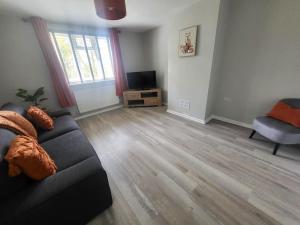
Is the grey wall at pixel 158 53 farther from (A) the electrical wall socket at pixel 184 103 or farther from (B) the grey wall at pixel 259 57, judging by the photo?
(B) the grey wall at pixel 259 57

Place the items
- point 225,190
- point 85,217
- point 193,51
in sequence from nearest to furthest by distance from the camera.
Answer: point 85,217
point 225,190
point 193,51

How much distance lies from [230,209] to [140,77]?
366 cm

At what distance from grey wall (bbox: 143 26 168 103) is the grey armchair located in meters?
2.62

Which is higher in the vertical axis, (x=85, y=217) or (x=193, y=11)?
(x=193, y=11)

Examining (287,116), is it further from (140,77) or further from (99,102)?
(99,102)

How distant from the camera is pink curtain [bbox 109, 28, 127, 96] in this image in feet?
12.0

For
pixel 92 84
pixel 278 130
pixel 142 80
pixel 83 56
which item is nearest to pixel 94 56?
pixel 83 56

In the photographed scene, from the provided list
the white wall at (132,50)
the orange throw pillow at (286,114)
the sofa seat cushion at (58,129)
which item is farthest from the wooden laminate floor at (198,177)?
the white wall at (132,50)

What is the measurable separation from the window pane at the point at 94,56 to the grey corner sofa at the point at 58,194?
2.89 metres

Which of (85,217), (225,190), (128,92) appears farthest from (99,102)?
(225,190)

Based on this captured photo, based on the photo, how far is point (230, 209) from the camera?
1.24m

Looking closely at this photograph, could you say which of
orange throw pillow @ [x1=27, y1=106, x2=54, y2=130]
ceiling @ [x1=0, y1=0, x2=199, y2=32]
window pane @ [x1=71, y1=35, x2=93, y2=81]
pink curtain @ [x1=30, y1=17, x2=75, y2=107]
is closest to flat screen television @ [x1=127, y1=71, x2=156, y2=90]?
window pane @ [x1=71, y1=35, x2=93, y2=81]

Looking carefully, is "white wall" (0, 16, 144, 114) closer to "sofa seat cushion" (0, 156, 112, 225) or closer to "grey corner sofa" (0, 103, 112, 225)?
"grey corner sofa" (0, 103, 112, 225)

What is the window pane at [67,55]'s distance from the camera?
3079 millimetres
